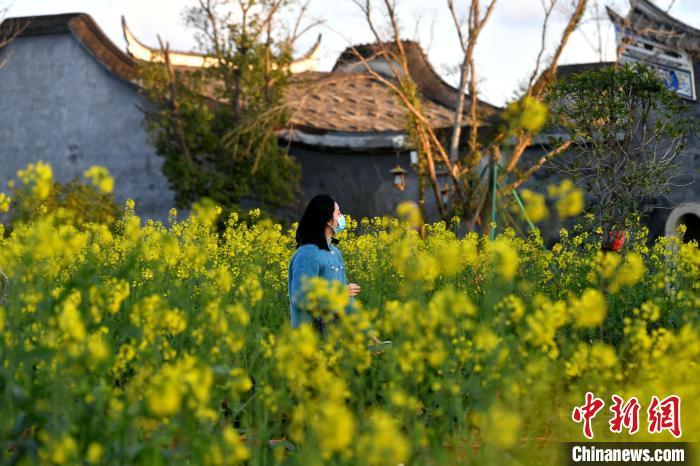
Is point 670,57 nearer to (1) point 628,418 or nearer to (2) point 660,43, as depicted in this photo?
(2) point 660,43

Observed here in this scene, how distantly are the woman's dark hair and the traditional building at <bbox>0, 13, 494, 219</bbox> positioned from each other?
400 inches

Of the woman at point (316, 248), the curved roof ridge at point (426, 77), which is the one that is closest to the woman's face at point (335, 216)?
the woman at point (316, 248)

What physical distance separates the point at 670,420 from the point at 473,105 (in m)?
10.9

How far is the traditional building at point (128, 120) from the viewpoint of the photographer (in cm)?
1550

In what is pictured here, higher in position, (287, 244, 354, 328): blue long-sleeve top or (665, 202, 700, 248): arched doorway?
(287, 244, 354, 328): blue long-sleeve top

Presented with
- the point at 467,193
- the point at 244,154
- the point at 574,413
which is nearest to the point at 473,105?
the point at 467,193

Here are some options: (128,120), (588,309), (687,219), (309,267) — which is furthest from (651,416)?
(128,120)

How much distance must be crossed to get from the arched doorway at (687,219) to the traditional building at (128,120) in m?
4.83

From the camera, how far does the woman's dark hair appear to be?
4.75 m

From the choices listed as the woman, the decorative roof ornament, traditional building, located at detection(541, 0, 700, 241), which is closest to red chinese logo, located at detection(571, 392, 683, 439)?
the woman

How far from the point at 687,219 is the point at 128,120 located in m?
9.78

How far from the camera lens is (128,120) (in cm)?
1603

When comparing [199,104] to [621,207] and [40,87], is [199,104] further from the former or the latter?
[621,207]

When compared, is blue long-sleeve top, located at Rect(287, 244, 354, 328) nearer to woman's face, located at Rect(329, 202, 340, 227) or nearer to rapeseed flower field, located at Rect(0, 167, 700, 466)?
woman's face, located at Rect(329, 202, 340, 227)
